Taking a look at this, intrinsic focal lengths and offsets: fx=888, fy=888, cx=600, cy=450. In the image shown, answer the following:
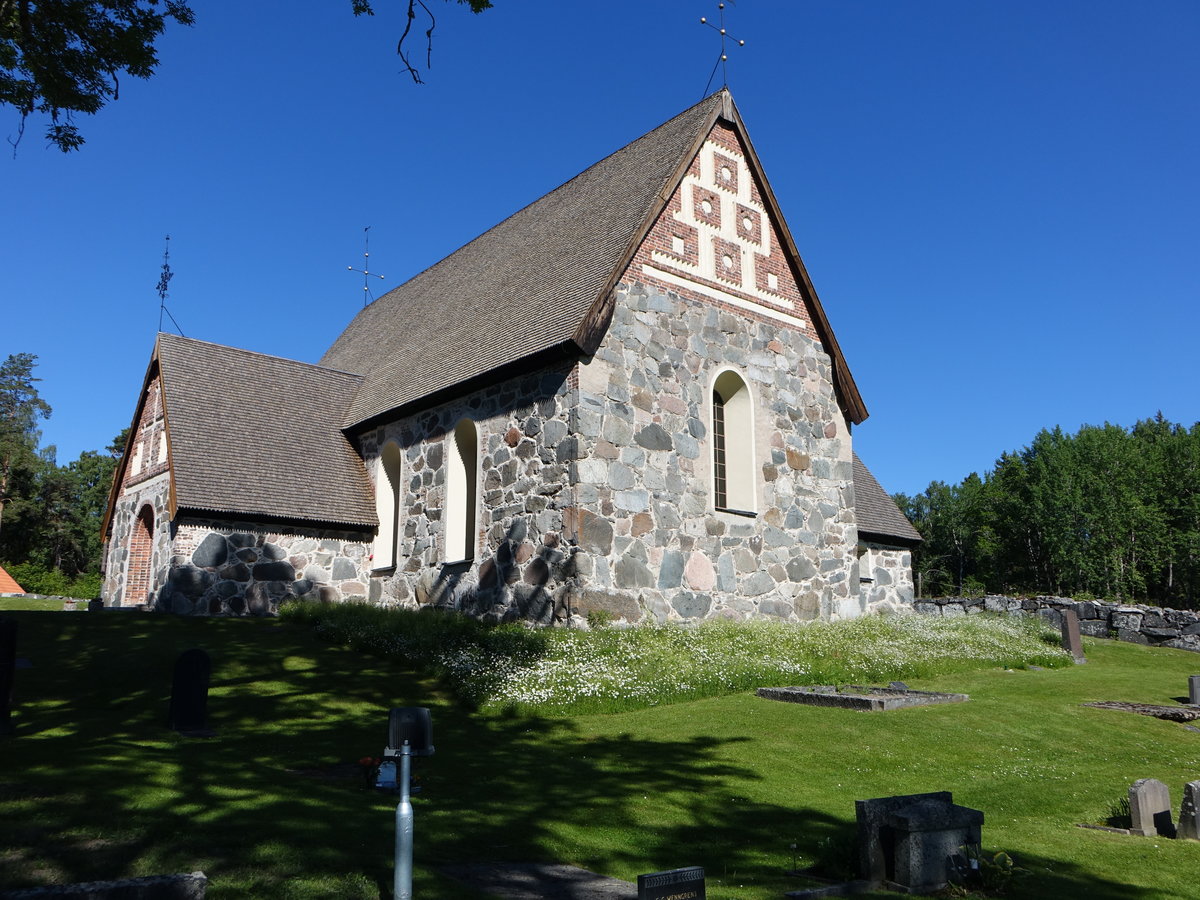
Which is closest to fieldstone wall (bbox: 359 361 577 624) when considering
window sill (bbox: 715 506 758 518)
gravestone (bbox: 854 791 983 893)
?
window sill (bbox: 715 506 758 518)

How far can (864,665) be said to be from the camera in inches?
551

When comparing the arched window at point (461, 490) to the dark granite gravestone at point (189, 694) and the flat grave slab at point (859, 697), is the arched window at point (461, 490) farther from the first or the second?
the dark granite gravestone at point (189, 694)

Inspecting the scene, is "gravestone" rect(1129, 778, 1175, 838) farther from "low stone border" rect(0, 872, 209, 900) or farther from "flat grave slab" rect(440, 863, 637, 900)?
"low stone border" rect(0, 872, 209, 900)

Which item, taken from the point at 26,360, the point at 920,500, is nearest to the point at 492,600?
the point at 26,360

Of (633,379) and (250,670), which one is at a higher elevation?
(633,379)

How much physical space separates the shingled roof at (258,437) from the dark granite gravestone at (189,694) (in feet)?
27.4

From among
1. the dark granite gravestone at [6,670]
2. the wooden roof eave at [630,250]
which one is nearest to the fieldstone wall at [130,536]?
the dark granite gravestone at [6,670]

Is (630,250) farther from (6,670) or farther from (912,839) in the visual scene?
(912,839)

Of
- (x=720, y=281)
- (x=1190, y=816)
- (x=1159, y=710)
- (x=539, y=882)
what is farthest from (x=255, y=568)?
(x=1190, y=816)

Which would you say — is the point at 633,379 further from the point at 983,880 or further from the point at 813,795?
the point at 983,880

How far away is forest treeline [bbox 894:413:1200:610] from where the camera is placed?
155ft

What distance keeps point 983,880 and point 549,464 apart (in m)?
10.3

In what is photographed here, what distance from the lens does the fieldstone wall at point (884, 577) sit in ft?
76.9

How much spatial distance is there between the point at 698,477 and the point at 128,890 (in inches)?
516
